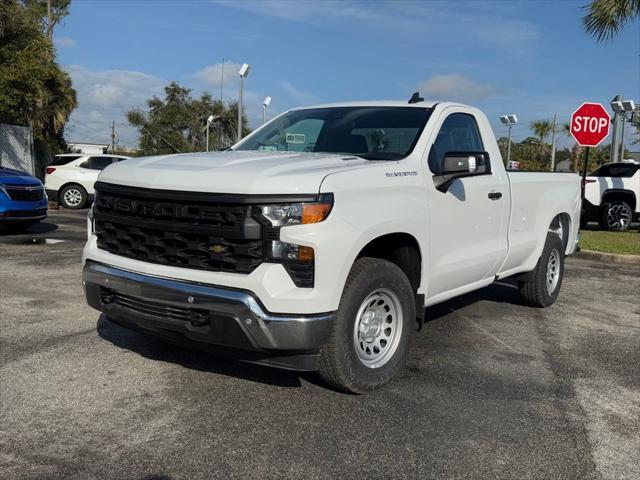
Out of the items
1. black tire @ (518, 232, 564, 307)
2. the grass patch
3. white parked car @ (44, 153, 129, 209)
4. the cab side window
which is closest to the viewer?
the cab side window

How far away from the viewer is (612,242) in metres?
12.5

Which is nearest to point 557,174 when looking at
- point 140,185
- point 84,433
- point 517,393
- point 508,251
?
point 508,251

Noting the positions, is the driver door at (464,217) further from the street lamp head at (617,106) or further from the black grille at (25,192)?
the street lamp head at (617,106)

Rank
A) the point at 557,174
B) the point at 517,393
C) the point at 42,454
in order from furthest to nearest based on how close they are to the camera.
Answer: the point at 557,174
the point at 517,393
the point at 42,454

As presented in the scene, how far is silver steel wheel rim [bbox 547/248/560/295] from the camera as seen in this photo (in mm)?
6785

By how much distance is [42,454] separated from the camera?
3113mm

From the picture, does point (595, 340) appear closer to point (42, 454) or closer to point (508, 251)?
point (508, 251)

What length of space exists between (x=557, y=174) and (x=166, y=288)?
474 centimetres

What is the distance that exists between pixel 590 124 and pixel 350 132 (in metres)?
10.4

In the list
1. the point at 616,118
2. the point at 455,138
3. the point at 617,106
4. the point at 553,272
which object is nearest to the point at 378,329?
the point at 455,138

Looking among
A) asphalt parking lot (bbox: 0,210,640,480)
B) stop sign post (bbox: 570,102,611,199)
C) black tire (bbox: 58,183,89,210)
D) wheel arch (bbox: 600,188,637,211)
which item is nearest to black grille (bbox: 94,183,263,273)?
asphalt parking lot (bbox: 0,210,640,480)

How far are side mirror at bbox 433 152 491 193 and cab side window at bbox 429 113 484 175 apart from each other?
87 mm

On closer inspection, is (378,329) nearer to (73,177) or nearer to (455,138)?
(455,138)

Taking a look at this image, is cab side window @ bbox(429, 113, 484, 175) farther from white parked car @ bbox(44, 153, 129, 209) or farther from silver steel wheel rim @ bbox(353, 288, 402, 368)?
white parked car @ bbox(44, 153, 129, 209)
